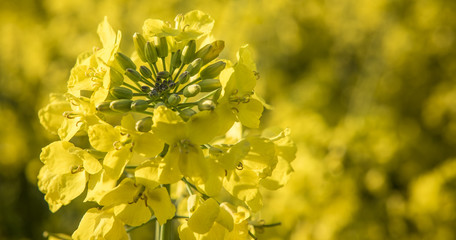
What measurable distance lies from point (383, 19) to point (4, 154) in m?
5.11

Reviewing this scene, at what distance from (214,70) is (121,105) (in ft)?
1.04

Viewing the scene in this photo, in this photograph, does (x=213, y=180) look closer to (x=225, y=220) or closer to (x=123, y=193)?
(x=225, y=220)

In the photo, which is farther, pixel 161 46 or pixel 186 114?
pixel 161 46

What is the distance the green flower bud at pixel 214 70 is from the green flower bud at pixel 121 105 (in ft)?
0.88

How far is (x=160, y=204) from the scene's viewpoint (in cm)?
113

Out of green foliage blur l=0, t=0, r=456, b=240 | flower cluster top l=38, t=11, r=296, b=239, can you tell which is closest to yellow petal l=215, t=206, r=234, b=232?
flower cluster top l=38, t=11, r=296, b=239

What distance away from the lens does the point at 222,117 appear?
111 centimetres

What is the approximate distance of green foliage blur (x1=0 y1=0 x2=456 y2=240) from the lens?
11.4ft

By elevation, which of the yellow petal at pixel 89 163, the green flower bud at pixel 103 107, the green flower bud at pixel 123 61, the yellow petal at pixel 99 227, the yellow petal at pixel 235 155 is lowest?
the yellow petal at pixel 99 227

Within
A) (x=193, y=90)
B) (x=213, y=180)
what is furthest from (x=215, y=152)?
(x=193, y=90)

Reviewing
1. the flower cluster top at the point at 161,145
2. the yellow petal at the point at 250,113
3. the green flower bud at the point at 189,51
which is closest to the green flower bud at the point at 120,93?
the flower cluster top at the point at 161,145

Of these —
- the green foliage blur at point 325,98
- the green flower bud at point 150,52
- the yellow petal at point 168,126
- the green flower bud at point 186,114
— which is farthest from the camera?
the green foliage blur at point 325,98

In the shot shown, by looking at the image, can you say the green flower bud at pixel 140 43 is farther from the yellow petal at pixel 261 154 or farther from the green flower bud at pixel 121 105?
the yellow petal at pixel 261 154

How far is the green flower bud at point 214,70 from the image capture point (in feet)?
4.09
